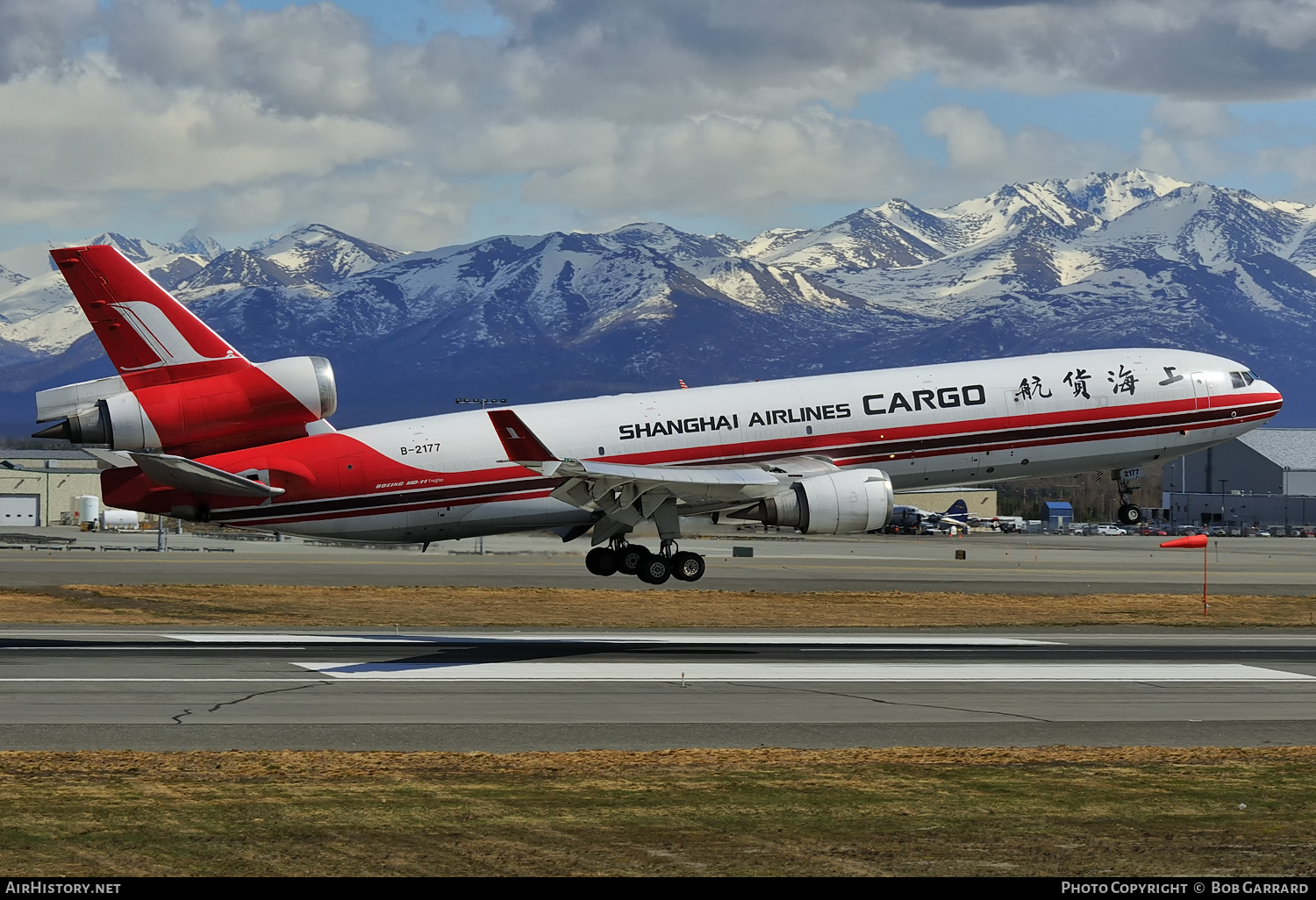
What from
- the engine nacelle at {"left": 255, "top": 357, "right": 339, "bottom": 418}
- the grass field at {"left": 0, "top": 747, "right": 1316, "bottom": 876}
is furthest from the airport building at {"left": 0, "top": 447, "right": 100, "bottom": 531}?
the grass field at {"left": 0, "top": 747, "right": 1316, "bottom": 876}

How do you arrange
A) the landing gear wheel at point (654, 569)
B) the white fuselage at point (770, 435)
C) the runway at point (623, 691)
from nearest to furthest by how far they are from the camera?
1. the runway at point (623, 691)
2. the landing gear wheel at point (654, 569)
3. the white fuselage at point (770, 435)

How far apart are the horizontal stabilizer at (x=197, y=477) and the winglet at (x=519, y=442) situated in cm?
824

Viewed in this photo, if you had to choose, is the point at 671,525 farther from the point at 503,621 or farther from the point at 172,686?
the point at 172,686

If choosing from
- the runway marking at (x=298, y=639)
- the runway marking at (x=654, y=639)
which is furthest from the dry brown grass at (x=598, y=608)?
the runway marking at (x=298, y=639)

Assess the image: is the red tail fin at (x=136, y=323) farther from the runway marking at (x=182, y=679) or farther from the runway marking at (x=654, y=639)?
the runway marking at (x=182, y=679)

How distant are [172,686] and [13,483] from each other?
155367 mm

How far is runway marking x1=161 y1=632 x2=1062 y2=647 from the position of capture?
46656 mm

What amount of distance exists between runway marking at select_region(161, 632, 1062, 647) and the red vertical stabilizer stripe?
7.10 metres

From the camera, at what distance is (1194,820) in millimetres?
21359

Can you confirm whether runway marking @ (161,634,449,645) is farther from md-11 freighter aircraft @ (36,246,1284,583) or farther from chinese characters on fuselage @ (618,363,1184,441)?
chinese characters on fuselage @ (618,363,1184,441)

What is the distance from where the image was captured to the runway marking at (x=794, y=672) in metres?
37.6

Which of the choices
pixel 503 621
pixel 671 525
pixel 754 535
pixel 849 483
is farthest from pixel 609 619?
pixel 754 535

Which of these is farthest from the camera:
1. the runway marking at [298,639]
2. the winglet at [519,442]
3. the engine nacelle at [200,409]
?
the runway marking at [298,639]

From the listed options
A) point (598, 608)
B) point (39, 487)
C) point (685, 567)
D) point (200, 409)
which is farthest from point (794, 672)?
point (39, 487)
